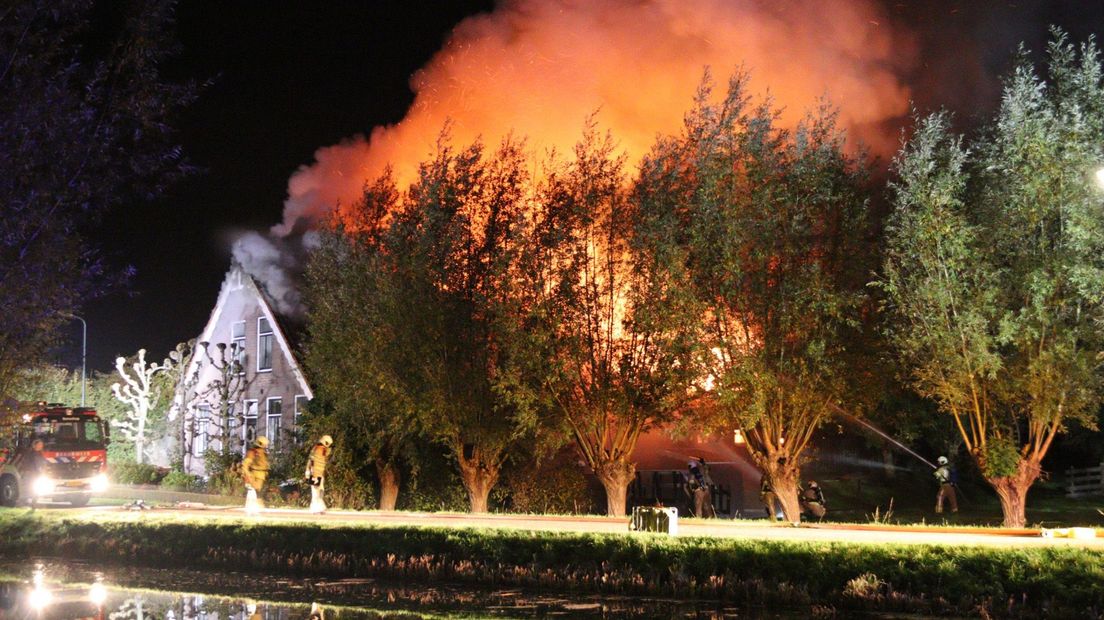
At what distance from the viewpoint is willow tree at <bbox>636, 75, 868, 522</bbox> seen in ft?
93.7

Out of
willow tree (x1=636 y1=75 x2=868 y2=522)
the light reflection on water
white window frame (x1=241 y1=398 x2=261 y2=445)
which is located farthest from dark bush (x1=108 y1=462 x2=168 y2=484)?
willow tree (x1=636 y1=75 x2=868 y2=522)

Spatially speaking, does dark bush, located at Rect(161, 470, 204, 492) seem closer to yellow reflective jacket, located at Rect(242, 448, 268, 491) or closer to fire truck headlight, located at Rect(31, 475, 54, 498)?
fire truck headlight, located at Rect(31, 475, 54, 498)

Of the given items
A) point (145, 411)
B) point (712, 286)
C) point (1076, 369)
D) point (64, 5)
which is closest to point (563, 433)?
point (712, 286)

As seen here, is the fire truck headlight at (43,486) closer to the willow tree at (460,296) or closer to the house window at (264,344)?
the house window at (264,344)

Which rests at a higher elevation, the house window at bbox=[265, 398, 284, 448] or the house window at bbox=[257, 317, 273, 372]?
the house window at bbox=[257, 317, 273, 372]

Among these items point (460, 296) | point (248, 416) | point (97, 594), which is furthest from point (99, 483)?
point (97, 594)

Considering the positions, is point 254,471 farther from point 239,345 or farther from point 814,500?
point 239,345

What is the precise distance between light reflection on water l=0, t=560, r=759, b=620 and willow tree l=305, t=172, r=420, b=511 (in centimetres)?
1252

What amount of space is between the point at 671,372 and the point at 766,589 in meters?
12.5

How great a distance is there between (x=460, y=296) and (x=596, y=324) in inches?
217

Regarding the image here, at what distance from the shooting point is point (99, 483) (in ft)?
146

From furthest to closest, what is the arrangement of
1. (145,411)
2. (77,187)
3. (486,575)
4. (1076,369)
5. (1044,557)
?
(145,411) < (1076,369) < (77,187) < (486,575) < (1044,557)

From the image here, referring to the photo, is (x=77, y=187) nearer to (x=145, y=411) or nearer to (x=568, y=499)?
(x=568, y=499)

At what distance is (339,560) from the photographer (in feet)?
74.5
